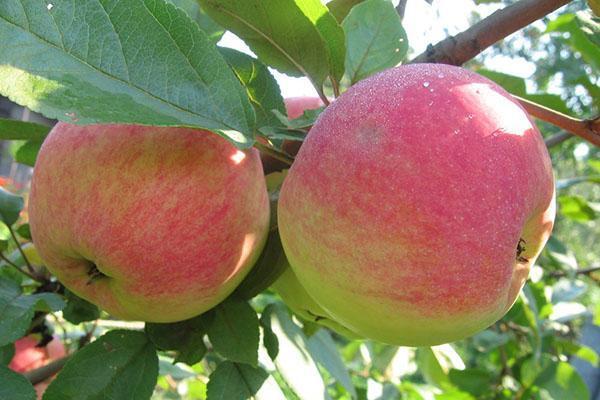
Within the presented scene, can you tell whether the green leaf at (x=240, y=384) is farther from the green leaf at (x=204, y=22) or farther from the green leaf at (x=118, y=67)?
the green leaf at (x=204, y=22)

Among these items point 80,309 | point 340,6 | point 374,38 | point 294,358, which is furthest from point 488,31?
point 80,309

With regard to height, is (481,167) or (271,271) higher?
(481,167)

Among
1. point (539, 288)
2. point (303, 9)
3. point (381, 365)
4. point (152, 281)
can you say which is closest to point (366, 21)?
point (303, 9)

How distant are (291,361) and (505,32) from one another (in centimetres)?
54

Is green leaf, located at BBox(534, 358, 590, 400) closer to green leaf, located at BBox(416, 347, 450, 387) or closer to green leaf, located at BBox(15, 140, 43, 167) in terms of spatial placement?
green leaf, located at BBox(416, 347, 450, 387)

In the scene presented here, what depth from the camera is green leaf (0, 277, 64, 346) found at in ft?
2.31

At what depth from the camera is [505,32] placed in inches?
29.8

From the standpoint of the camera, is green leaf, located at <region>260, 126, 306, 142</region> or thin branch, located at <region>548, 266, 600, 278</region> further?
thin branch, located at <region>548, 266, 600, 278</region>

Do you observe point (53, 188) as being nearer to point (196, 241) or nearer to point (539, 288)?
point (196, 241)

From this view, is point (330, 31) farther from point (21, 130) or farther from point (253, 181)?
point (21, 130)

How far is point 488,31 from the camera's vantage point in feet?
2.49

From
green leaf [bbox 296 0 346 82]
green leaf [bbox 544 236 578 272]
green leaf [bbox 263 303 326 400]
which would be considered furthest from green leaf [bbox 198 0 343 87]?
green leaf [bbox 544 236 578 272]

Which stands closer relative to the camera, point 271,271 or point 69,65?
point 69,65

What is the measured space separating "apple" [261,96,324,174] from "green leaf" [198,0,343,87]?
8 cm
